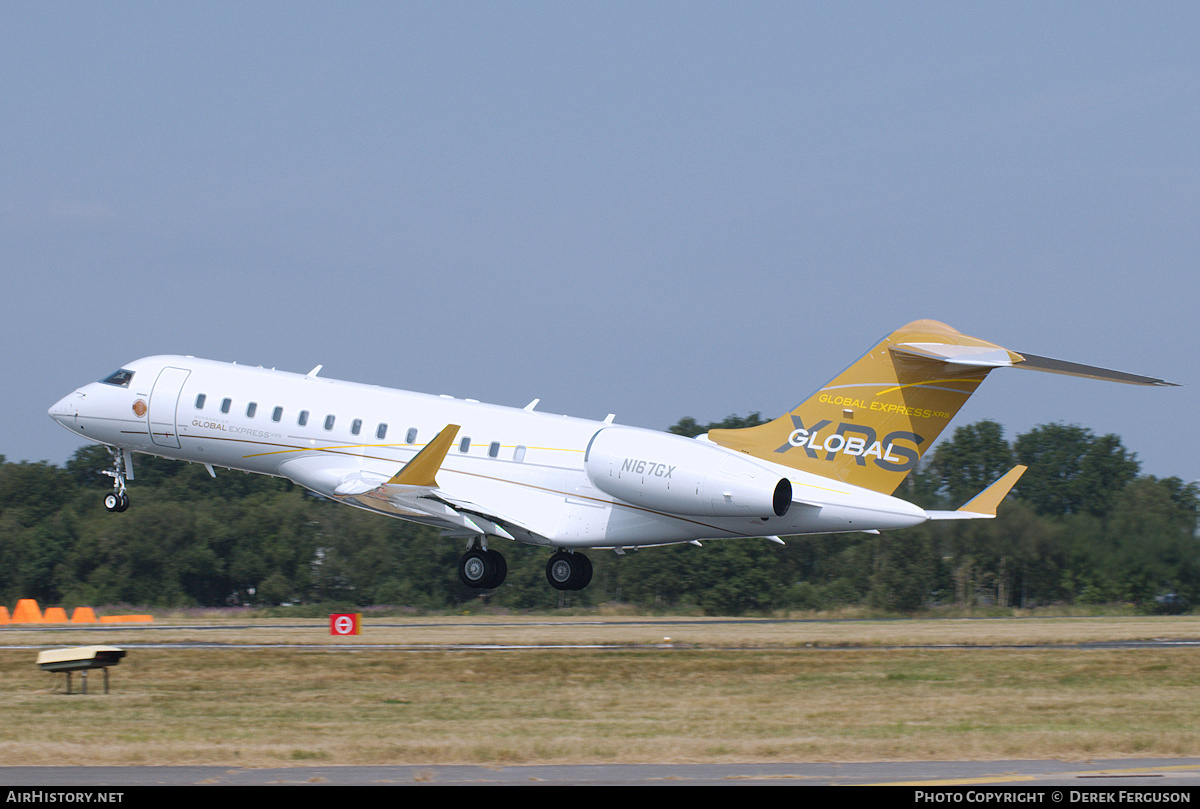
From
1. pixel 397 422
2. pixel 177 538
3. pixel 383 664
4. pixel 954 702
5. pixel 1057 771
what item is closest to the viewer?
pixel 1057 771

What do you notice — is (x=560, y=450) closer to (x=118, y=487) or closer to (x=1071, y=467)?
(x=118, y=487)

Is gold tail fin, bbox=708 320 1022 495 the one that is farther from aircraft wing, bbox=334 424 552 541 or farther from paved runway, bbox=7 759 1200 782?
paved runway, bbox=7 759 1200 782

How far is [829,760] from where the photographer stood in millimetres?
13602

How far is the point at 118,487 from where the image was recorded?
98.8ft

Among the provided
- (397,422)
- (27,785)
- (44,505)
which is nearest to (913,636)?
(397,422)

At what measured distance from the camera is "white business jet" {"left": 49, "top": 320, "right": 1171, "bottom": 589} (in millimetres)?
23891

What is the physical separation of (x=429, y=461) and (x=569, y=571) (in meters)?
3.88

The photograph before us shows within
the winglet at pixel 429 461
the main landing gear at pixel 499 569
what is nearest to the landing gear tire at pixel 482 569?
the main landing gear at pixel 499 569

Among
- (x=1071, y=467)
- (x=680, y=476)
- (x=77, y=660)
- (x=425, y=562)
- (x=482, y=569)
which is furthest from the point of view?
(x=1071, y=467)

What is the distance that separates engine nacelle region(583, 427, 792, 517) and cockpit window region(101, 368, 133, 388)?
1095 cm

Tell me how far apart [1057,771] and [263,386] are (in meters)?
19.6

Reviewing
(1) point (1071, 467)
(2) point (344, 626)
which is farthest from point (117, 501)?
(1) point (1071, 467)

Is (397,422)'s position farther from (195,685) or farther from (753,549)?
(753,549)

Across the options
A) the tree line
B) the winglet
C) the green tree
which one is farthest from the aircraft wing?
the green tree
